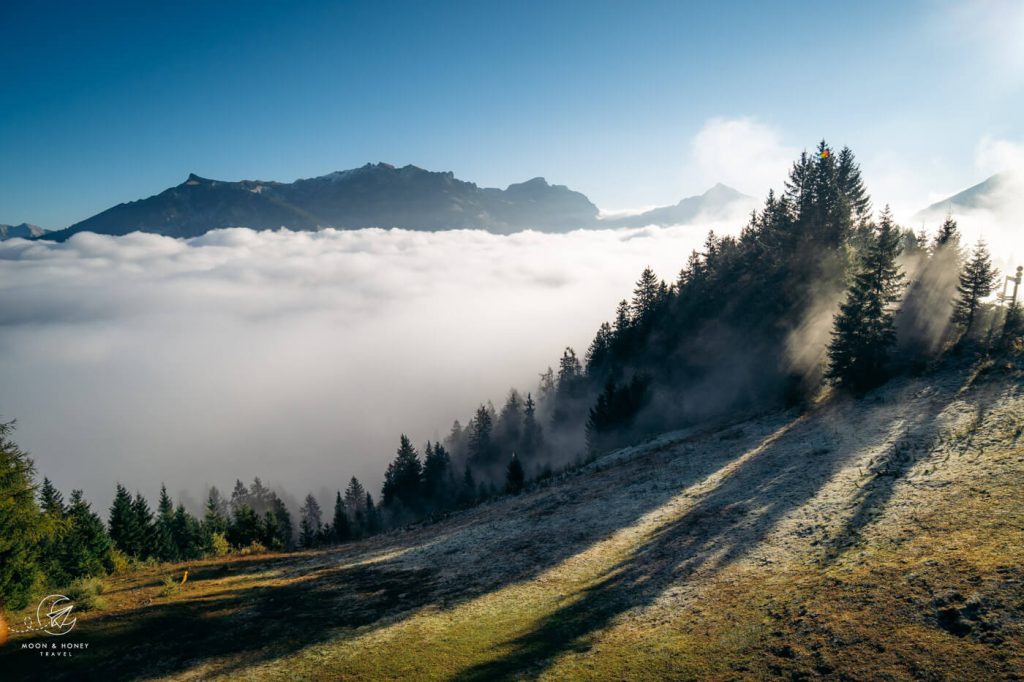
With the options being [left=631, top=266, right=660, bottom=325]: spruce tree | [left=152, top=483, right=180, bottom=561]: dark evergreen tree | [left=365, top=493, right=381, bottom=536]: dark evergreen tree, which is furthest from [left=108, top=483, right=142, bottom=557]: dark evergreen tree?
[left=631, top=266, right=660, bottom=325]: spruce tree

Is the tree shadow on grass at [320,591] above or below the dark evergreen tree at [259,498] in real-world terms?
above

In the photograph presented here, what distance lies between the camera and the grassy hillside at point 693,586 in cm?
1422

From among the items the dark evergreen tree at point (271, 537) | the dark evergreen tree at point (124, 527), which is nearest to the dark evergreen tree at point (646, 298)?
the dark evergreen tree at point (271, 537)

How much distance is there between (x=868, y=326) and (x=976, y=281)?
13.7m

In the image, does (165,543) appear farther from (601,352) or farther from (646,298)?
(646,298)

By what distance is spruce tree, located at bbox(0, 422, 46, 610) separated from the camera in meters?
22.1

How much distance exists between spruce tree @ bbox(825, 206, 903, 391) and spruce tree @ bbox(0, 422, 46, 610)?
200ft

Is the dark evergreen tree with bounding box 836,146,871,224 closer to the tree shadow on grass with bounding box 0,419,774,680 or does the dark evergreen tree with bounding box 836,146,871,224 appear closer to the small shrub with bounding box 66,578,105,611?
the tree shadow on grass with bounding box 0,419,774,680

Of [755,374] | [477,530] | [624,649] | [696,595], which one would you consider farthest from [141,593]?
[755,374]

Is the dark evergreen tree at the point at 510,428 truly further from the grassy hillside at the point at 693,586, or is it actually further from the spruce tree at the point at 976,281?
the spruce tree at the point at 976,281

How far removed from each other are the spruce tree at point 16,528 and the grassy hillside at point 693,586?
12.5ft

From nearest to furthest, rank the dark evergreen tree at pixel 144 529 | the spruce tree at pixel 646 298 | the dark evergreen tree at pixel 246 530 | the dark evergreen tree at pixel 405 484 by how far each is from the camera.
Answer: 1. the dark evergreen tree at pixel 246 530
2. the dark evergreen tree at pixel 144 529
3. the spruce tree at pixel 646 298
4. the dark evergreen tree at pixel 405 484

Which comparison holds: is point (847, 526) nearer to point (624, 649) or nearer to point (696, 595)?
point (696, 595)

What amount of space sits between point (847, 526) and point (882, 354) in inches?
1165
